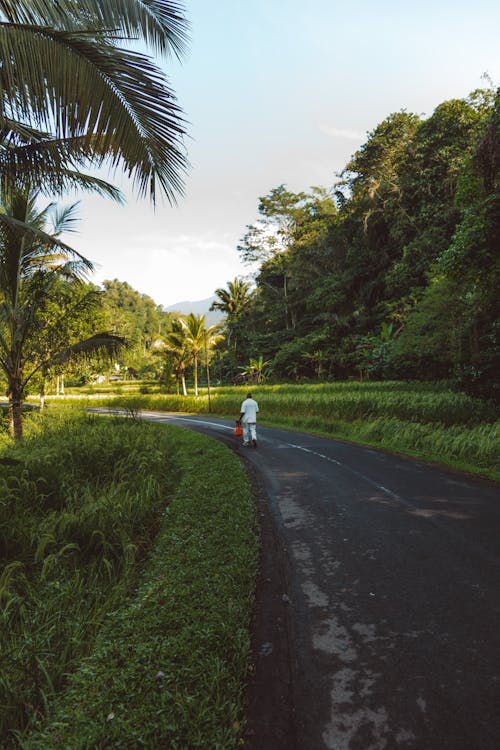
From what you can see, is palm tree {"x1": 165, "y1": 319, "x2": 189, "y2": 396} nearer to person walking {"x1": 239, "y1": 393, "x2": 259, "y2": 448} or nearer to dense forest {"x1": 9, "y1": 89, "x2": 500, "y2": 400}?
dense forest {"x1": 9, "y1": 89, "x2": 500, "y2": 400}

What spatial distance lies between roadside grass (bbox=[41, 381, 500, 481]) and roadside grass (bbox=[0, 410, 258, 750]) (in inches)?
228

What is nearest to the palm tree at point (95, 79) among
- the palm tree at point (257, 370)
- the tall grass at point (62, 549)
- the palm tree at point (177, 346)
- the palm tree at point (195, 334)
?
the tall grass at point (62, 549)

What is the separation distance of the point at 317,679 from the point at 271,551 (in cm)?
210

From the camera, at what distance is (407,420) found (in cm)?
1336

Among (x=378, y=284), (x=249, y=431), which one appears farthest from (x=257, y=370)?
(x=249, y=431)

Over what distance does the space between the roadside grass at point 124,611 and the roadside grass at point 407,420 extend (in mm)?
5794

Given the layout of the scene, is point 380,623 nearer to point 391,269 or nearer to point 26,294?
point 26,294

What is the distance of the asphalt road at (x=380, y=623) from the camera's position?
92.4 inches

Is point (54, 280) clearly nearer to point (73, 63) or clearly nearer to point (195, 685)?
point (73, 63)

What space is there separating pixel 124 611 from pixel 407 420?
39.1 feet

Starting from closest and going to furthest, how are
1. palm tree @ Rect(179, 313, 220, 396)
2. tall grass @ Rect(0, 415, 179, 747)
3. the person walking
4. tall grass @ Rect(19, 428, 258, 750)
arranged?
tall grass @ Rect(19, 428, 258, 750) < tall grass @ Rect(0, 415, 179, 747) < the person walking < palm tree @ Rect(179, 313, 220, 396)

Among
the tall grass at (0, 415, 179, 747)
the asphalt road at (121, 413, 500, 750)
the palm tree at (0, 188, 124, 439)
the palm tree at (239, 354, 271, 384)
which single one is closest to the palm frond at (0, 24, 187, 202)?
the tall grass at (0, 415, 179, 747)

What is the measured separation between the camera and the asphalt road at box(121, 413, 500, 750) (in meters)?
2.35

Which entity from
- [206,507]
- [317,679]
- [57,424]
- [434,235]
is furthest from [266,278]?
[317,679]
